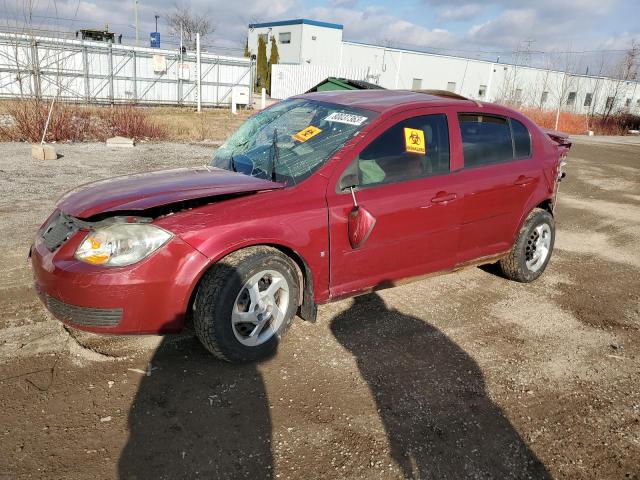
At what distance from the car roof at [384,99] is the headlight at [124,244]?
191cm

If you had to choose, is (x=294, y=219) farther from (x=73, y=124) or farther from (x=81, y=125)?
(x=81, y=125)

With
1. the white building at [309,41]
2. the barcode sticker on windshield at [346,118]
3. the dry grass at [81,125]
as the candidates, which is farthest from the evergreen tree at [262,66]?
the barcode sticker on windshield at [346,118]

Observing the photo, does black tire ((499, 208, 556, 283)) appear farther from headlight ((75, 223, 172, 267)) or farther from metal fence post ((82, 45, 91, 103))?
metal fence post ((82, 45, 91, 103))

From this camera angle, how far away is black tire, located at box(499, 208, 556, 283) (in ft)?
15.6

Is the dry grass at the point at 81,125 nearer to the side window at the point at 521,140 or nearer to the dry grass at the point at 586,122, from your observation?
the side window at the point at 521,140

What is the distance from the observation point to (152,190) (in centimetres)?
328

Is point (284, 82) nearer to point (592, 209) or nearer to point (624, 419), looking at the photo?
point (592, 209)

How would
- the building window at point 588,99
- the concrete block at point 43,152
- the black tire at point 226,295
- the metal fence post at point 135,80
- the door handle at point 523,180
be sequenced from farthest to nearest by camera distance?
the building window at point 588,99 → the metal fence post at point 135,80 → the concrete block at point 43,152 → the door handle at point 523,180 → the black tire at point 226,295

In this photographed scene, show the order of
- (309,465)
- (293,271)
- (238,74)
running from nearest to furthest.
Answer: (309,465) → (293,271) → (238,74)

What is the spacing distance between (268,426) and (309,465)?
36 centimetres

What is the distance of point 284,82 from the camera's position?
32.9m

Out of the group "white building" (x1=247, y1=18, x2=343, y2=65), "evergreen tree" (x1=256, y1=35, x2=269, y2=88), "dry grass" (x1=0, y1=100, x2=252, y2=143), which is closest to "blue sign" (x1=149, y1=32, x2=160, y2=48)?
"evergreen tree" (x1=256, y1=35, x2=269, y2=88)

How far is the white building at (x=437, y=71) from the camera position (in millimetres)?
39281

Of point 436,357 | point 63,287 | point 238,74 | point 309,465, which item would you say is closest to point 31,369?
point 63,287
